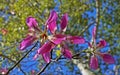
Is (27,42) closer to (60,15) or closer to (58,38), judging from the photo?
(58,38)

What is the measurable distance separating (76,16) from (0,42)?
2060 millimetres

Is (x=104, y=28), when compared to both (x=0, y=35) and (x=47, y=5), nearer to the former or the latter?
(x=47, y=5)

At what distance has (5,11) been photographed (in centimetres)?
956

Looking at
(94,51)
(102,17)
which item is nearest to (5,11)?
(102,17)

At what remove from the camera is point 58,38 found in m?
1.78

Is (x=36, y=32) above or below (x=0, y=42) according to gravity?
above

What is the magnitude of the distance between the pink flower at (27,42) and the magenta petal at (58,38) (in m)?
0.11

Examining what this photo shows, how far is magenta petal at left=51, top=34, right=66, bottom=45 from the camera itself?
1747mm

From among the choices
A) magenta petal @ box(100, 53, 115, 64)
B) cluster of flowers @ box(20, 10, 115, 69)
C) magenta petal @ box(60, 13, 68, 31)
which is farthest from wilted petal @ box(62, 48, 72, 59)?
magenta petal @ box(100, 53, 115, 64)

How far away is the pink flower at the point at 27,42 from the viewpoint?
1792 millimetres

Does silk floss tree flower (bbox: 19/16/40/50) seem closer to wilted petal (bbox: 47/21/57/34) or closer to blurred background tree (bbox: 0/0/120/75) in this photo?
wilted petal (bbox: 47/21/57/34)

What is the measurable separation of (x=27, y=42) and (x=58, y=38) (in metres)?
0.16

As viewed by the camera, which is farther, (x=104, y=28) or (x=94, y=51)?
(x=104, y=28)

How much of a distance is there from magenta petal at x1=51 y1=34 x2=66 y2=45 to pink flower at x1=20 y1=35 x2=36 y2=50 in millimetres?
112
